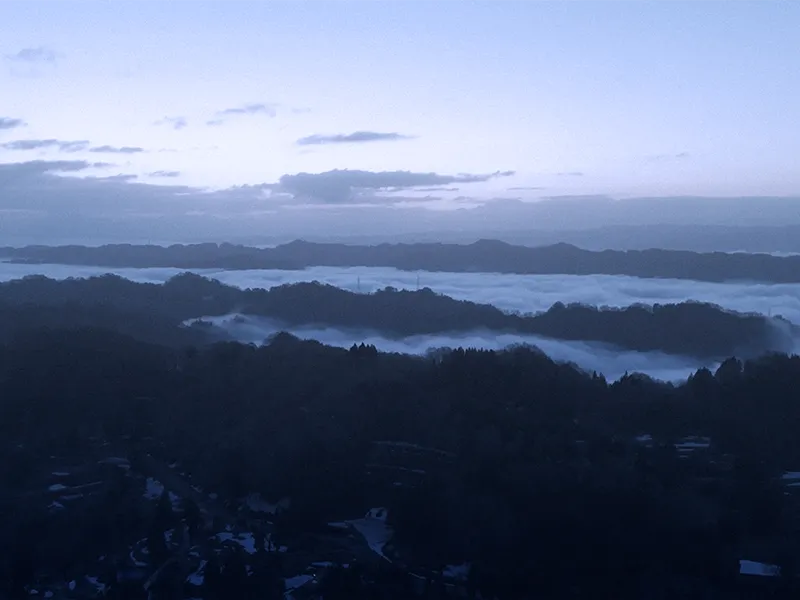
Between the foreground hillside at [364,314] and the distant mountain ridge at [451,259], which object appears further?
the distant mountain ridge at [451,259]

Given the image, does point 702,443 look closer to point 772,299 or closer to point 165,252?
point 772,299

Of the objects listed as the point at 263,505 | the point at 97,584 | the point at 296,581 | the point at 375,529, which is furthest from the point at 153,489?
the point at 375,529

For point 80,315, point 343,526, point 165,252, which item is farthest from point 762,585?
point 165,252

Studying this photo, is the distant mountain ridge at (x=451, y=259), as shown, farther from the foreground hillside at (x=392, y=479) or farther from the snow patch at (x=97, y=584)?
the snow patch at (x=97, y=584)

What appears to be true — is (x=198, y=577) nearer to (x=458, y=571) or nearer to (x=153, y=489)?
(x=153, y=489)

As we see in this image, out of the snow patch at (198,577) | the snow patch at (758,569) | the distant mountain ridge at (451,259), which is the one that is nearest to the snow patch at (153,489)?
the snow patch at (198,577)
